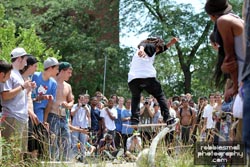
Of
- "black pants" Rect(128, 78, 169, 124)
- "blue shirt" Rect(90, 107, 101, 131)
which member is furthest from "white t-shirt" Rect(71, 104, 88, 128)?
"black pants" Rect(128, 78, 169, 124)

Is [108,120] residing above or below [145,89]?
below

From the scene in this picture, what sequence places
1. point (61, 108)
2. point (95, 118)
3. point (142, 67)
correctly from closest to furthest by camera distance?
1. point (142, 67)
2. point (61, 108)
3. point (95, 118)

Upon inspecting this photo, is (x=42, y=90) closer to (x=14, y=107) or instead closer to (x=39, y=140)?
(x=14, y=107)

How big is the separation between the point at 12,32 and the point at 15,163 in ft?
70.6

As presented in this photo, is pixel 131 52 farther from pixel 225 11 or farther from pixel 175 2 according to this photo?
pixel 225 11

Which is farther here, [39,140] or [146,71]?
[146,71]

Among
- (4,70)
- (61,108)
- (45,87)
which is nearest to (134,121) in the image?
(61,108)

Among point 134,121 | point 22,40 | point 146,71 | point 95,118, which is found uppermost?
point 22,40

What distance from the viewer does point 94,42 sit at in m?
35.6

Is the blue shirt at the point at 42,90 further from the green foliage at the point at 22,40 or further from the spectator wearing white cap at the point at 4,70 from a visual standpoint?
the green foliage at the point at 22,40

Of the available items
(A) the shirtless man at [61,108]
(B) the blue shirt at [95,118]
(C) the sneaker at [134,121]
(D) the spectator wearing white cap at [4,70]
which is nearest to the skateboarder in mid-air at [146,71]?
(C) the sneaker at [134,121]

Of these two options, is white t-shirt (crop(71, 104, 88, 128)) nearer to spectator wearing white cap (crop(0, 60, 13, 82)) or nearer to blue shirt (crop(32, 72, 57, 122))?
blue shirt (crop(32, 72, 57, 122))


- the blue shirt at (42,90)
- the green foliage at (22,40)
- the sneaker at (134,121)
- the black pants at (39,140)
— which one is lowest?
the black pants at (39,140)

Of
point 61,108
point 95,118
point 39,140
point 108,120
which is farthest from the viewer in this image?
point 108,120
